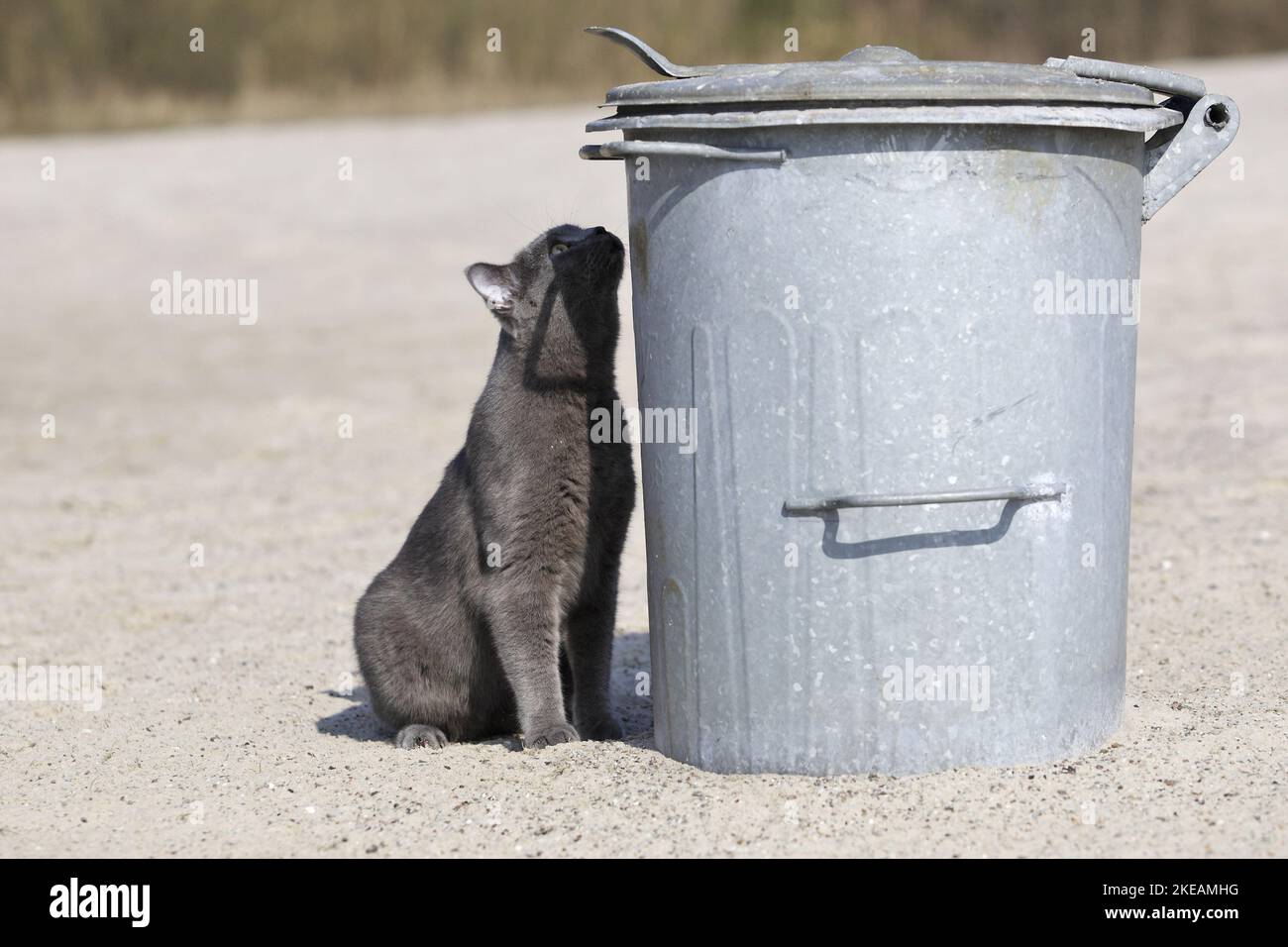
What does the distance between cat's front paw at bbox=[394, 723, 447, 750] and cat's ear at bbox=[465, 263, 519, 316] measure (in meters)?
1.17

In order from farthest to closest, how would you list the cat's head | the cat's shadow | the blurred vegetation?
the blurred vegetation → the cat's shadow → the cat's head

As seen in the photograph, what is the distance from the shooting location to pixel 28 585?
601 cm

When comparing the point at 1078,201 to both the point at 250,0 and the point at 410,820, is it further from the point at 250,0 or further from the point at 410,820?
the point at 250,0

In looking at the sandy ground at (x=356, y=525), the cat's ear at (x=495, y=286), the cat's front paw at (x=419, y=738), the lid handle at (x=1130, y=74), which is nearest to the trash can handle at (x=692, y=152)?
the lid handle at (x=1130, y=74)

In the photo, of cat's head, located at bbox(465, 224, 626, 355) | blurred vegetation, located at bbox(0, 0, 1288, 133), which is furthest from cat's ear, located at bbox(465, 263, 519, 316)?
blurred vegetation, located at bbox(0, 0, 1288, 133)

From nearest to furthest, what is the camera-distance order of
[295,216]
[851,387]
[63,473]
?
[851,387], [63,473], [295,216]

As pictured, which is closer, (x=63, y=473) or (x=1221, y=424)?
(x=1221, y=424)

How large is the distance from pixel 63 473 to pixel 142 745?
424 cm

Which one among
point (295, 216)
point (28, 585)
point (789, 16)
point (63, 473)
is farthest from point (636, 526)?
point (789, 16)

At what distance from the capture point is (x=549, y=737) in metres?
3.88

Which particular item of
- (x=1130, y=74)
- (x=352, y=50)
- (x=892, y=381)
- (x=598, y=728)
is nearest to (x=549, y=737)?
(x=598, y=728)

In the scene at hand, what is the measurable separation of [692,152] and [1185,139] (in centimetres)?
123

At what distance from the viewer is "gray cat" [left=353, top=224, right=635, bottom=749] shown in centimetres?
389

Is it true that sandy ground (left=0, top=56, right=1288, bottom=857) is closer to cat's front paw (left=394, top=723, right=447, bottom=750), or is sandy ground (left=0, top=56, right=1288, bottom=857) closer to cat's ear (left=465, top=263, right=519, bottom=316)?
cat's front paw (left=394, top=723, right=447, bottom=750)
